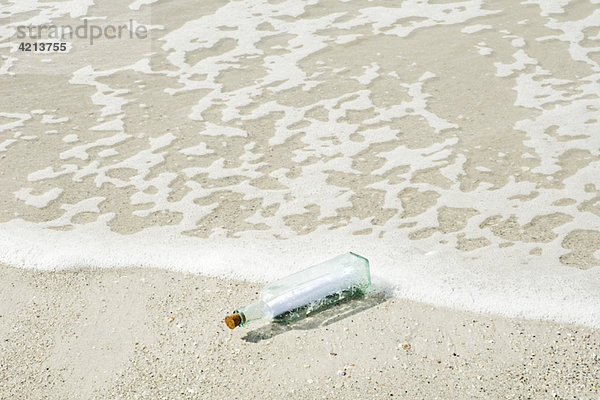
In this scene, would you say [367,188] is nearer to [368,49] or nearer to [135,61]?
[368,49]

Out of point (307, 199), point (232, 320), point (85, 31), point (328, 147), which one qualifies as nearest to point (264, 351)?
point (232, 320)

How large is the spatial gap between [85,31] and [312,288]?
4.22 m

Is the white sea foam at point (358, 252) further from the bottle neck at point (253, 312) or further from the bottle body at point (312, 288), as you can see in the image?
the bottle neck at point (253, 312)

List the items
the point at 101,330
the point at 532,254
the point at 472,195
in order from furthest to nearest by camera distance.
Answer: the point at 472,195 < the point at 532,254 < the point at 101,330

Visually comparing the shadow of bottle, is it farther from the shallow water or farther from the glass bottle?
the shallow water

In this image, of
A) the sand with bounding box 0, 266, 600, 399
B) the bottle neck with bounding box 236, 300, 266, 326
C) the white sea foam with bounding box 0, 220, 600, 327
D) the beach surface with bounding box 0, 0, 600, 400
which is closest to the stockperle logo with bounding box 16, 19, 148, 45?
the beach surface with bounding box 0, 0, 600, 400

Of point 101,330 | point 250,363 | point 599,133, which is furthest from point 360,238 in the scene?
point 599,133

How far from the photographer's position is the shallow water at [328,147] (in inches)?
112

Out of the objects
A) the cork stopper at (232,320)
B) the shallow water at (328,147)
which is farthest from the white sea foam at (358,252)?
the cork stopper at (232,320)

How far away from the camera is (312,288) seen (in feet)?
8.08

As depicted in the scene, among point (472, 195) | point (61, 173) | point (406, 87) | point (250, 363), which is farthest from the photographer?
point (406, 87)

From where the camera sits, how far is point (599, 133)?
12.7 feet

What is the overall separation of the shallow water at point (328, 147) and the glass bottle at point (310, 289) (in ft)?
0.45

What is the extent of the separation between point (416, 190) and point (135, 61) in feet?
8.88
